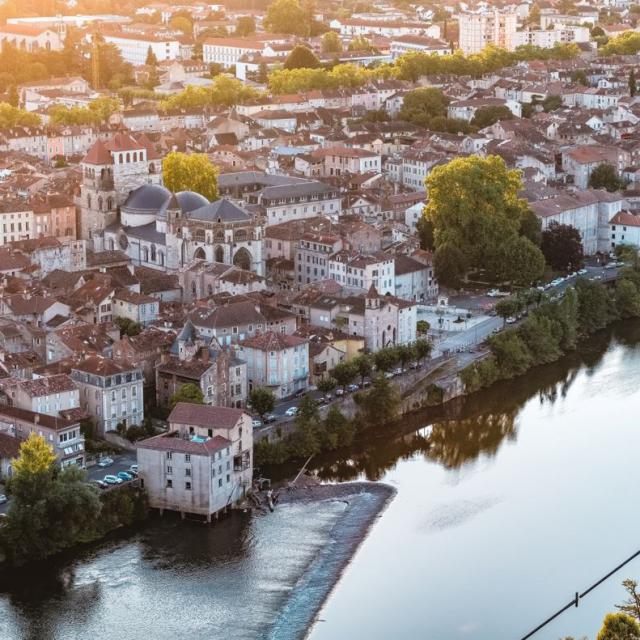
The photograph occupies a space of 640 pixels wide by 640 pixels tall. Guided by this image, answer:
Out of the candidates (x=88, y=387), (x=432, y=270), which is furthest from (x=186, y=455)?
(x=432, y=270)

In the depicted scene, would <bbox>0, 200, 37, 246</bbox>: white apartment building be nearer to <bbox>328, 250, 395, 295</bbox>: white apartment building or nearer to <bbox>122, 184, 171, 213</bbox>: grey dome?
<bbox>122, 184, 171, 213</bbox>: grey dome

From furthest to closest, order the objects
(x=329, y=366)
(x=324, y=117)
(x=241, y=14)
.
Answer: (x=241, y=14), (x=324, y=117), (x=329, y=366)

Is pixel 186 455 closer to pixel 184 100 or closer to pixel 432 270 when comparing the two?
pixel 432 270

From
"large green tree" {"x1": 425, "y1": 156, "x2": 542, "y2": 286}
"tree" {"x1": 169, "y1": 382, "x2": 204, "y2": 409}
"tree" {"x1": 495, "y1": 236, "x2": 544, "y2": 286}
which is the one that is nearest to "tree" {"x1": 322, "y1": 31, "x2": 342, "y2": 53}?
"large green tree" {"x1": 425, "y1": 156, "x2": 542, "y2": 286}

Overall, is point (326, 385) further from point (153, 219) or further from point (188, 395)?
point (153, 219)

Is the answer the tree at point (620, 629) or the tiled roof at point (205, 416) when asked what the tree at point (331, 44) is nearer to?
the tiled roof at point (205, 416)

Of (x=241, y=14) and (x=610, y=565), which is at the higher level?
(x=241, y=14)

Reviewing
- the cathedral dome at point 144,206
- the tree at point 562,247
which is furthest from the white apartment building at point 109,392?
the tree at point 562,247

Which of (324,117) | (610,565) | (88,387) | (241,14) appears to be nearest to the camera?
(610,565)
